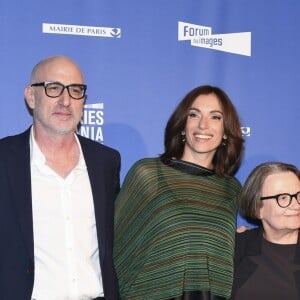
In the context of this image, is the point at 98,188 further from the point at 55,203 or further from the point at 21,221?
the point at 21,221

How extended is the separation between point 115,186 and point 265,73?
1207mm

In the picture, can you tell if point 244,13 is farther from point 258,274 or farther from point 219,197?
point 258,274

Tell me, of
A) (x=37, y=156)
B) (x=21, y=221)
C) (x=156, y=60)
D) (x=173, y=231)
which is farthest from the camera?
(x=156, y=60)

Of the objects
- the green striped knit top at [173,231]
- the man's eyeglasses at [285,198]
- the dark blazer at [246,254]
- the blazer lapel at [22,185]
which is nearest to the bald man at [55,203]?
the blazer lapel at [22,185]

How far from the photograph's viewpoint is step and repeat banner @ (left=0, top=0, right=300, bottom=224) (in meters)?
2.88

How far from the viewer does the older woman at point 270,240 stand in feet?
7.71

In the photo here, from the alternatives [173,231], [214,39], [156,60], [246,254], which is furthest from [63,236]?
[214,39]

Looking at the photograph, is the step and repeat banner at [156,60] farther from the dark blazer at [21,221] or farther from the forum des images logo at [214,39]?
the dark blazer at [21,221]

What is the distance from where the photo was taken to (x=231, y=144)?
2658mm

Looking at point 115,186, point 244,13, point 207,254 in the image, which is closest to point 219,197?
point 207,254

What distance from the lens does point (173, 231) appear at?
7.82 feet

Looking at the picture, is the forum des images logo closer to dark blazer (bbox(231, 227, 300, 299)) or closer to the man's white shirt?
dark blazer (bbox(231, 227, 300, 299))

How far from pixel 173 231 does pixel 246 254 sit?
33 centimetres

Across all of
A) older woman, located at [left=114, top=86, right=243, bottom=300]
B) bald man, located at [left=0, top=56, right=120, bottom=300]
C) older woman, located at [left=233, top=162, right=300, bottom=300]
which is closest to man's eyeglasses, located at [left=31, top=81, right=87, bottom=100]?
bald man, located at [left=0, top=56, right=120, bottom=300]
